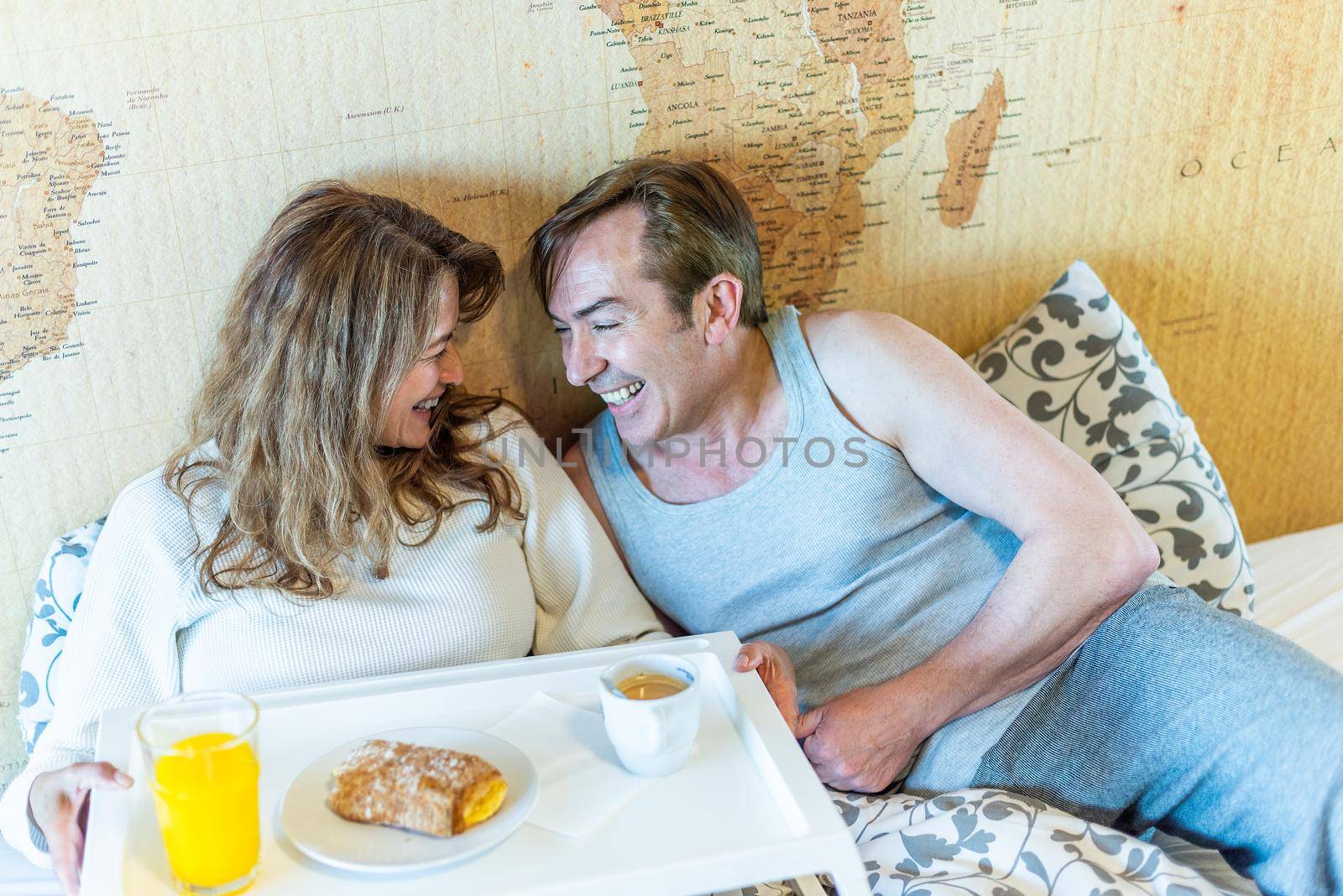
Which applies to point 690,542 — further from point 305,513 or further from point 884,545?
point 305,513

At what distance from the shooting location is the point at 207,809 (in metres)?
0.89

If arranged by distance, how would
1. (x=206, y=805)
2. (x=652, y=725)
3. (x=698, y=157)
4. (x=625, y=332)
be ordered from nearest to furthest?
(x=206, y=805)
(x=652, y=725)
(x=625, y=332)
(x=698, y=157)

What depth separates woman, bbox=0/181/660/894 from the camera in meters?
1.34

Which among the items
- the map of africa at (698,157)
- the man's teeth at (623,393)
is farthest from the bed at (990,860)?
the map of africa at (698,157)

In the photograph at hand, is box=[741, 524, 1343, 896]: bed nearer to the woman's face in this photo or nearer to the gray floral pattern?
the gray floral pattern

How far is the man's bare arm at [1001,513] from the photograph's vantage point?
4.74 ft

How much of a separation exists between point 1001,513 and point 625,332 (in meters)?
0.55

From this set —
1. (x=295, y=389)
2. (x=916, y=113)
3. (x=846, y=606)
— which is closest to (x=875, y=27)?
(x=916, y=113)

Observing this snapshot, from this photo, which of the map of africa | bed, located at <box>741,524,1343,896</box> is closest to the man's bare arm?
bed, located at <box>741,524,1343,896</box>

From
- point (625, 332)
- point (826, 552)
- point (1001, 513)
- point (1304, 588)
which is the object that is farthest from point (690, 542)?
point (1304, 588)

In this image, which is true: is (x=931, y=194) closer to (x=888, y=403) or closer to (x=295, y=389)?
(x=888, y=403)

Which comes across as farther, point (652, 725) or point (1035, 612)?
point (1035, 612)

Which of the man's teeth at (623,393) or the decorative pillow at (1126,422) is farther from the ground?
the man's teeth at (623,393)

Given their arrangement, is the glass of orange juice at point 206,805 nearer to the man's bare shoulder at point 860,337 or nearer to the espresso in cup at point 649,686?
the espresso in cup at point 649,686
